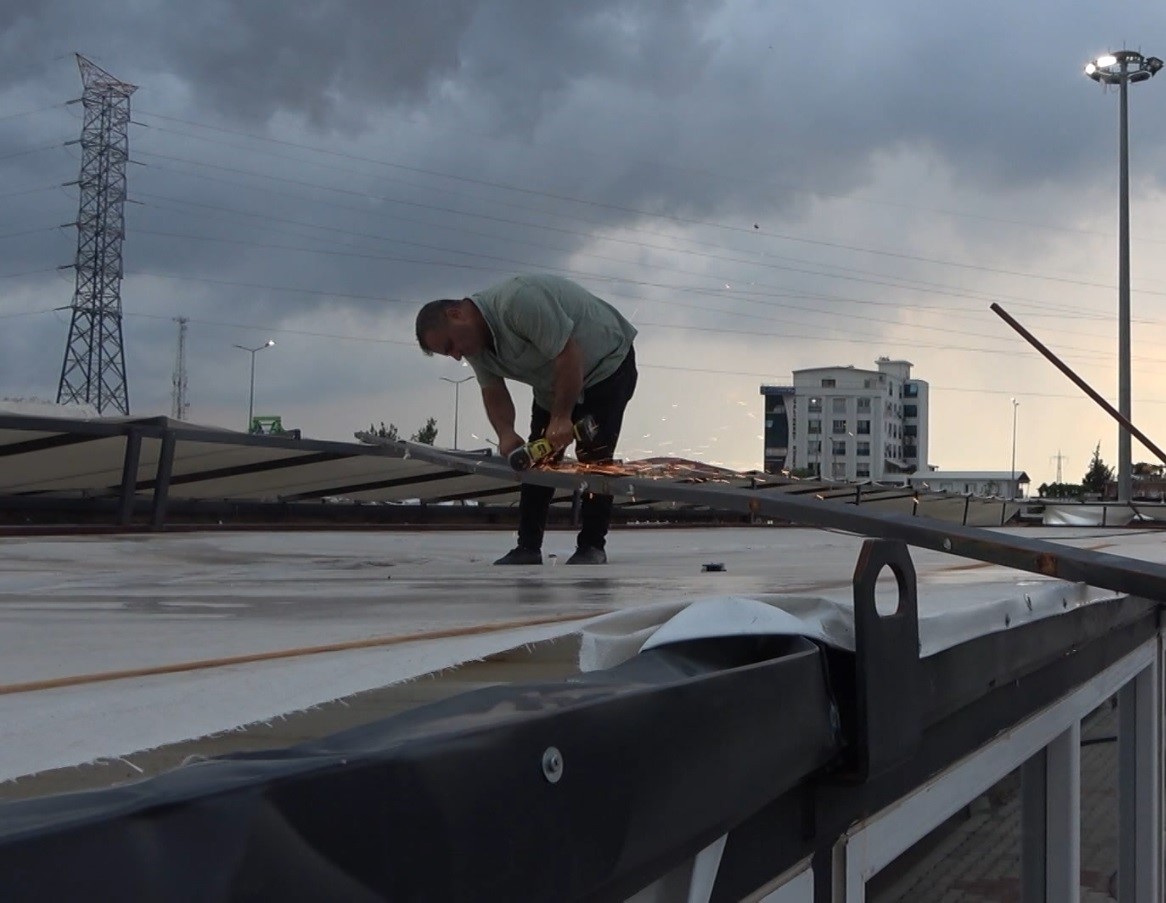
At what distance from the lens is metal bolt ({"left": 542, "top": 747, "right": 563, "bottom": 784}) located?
58cm

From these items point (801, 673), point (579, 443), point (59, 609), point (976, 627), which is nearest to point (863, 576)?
point (801, 673)

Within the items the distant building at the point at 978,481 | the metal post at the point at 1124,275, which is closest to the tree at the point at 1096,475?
the distant building at the point at 978,481

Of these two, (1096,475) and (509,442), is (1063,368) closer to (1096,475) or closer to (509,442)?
(509,442)

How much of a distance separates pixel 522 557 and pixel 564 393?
47 centimetres

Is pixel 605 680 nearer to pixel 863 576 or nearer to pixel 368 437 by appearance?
pixel 863 576

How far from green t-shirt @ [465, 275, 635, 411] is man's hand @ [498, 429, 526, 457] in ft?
0.53

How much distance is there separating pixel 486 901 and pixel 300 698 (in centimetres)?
27

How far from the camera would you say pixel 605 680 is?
733 mm

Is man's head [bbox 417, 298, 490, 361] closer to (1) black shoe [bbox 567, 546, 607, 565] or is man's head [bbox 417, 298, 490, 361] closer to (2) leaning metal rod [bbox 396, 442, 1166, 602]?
(1) black shoe [bbox 567, 546, 607, 565]

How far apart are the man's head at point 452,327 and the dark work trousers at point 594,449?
1.20 feet

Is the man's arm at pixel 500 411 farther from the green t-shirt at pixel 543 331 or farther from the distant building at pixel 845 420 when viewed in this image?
the distant building at pixel 845 420

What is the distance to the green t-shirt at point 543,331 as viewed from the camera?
292cm

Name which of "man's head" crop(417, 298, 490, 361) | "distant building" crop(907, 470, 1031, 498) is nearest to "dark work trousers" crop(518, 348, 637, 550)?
"man's head" crop(417, 298, 490, 361)

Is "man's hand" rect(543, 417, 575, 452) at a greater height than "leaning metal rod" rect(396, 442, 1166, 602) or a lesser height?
greater
